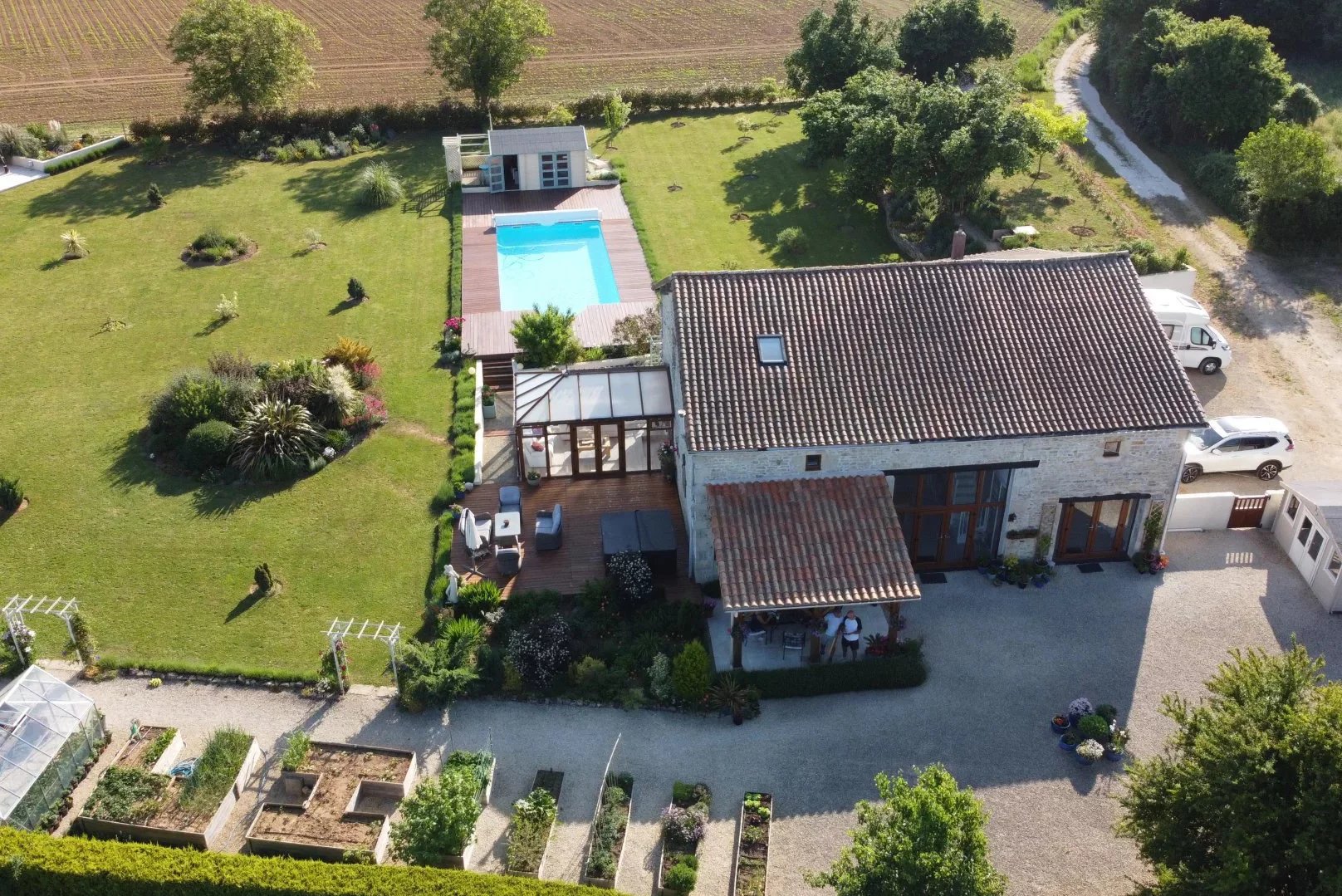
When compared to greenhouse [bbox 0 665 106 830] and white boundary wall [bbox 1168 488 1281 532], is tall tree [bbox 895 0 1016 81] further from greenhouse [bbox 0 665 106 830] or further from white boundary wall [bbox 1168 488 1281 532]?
greenhouse [bbox 0 665 106 830]

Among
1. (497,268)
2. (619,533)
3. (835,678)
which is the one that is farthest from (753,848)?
(497,268)

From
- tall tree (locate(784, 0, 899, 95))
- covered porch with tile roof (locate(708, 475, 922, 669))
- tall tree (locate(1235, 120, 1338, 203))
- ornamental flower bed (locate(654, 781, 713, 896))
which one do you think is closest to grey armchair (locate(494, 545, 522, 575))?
covered porch with tile roof (locate(708, 475, 922, 669))

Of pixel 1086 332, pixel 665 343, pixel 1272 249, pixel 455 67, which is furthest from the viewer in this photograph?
pixel 455 67

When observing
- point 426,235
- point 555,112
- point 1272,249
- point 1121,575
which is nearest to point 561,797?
point 1121,575

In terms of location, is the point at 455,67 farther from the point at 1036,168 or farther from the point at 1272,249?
the point at 1272,249

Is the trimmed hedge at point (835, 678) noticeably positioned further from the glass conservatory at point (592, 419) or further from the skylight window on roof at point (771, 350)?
the glass conservatory at point (592, 419)

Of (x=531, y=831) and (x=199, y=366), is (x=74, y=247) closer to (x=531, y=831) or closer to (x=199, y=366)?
(x=199, y=366)
